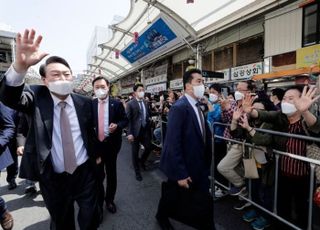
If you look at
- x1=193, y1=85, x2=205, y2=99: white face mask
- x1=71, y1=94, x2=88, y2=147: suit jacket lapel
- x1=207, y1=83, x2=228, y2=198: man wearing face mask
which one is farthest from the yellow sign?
x1=71, y1=94, x2=88, y2=147: suit jacket lapel

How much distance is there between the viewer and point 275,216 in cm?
257

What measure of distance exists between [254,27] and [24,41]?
8401 millimetres

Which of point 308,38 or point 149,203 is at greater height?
point 308,38

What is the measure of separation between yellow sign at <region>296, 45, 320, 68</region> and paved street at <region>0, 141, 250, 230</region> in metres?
4.89

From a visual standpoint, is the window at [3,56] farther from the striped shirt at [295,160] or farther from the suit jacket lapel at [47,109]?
the striped shirt at [295,160]

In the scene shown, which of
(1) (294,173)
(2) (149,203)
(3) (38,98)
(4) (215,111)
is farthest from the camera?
(4) (215,111)

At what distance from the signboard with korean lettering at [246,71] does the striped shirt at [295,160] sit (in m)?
6.02

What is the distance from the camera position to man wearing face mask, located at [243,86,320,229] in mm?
2348

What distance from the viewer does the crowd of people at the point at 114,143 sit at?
1954 millimetres

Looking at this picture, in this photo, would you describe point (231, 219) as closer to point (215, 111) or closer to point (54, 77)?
point (215, 111)

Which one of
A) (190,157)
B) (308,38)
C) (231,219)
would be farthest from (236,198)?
(308,38)

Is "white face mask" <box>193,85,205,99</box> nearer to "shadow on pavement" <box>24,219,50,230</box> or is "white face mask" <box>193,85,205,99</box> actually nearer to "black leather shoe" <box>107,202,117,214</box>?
"black leather shoe" <box>107,202,117,214</box>

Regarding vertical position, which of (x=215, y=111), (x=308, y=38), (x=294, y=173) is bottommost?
(x=294, y=173)

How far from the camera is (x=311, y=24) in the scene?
662 cm
